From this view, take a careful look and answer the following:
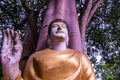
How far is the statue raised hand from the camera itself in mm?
2615

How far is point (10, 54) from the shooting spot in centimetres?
263

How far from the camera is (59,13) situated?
4.46 metres

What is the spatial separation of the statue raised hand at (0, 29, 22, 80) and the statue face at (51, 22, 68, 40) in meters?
0.82

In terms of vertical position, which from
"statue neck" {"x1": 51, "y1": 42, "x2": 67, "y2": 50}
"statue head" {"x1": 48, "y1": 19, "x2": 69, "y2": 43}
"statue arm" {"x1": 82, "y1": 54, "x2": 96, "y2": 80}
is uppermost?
"statue head" {"x1": 48, "y1": 19, "x2": 69, "y2": 43}

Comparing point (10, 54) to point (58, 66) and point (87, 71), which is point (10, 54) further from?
point (87, 71)

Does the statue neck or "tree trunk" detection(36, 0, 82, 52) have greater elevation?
"tree trunk" detection(36, 0, 82, 52)

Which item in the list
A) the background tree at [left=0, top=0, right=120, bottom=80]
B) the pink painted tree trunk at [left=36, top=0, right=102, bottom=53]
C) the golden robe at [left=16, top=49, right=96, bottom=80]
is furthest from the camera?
the background tree at [left=0, top=0, right=120, bottom=80]

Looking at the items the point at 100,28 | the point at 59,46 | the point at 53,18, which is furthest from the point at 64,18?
the point at 100,28

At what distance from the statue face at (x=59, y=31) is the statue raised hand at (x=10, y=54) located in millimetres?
825

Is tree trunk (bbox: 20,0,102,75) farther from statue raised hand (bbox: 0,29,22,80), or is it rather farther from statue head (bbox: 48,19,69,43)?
statue raised hand (bbox: 0,29,22,80)

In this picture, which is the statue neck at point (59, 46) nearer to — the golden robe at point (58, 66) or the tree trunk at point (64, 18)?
the golden robe at point (58, 66)

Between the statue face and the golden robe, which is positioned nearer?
the golden robe

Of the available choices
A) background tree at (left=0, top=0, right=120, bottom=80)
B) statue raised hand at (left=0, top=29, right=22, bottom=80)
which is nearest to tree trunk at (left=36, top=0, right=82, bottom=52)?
statue raised hand at (left=0, top=29, right=22, bottom=80)

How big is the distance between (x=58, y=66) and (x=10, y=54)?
0.84 meters
